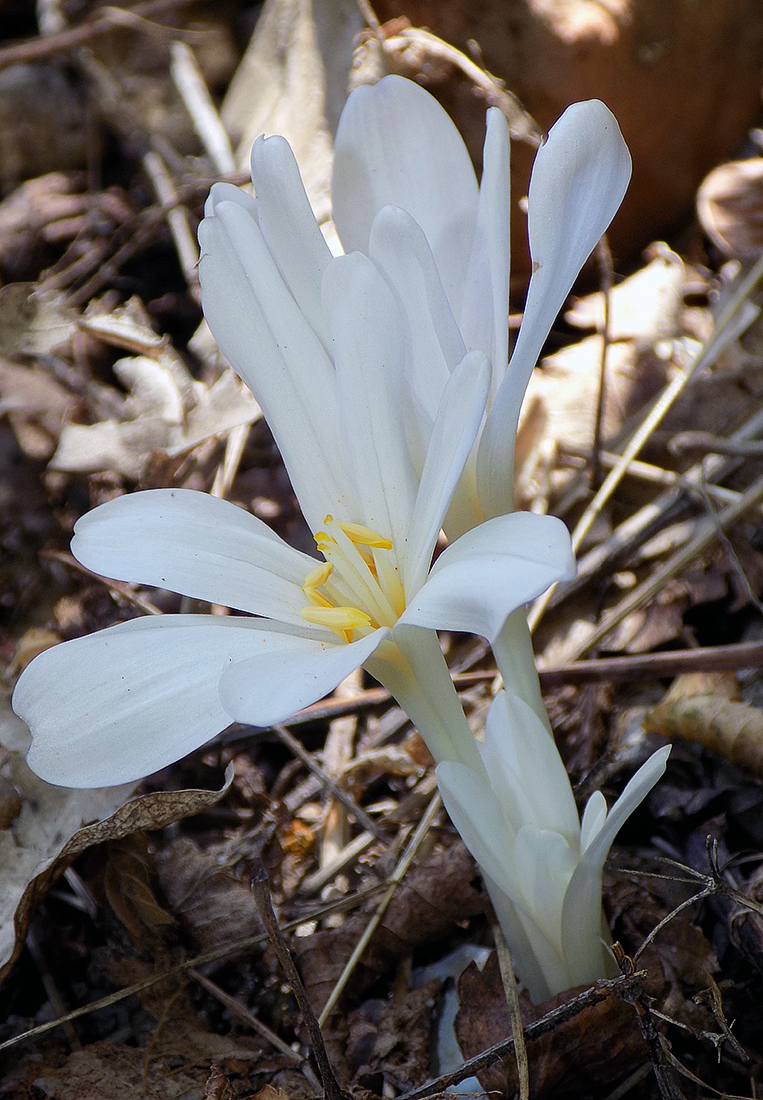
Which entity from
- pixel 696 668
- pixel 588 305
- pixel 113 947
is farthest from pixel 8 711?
pixel 588 305

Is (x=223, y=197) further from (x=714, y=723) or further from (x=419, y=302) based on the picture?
(x=714, y=723)

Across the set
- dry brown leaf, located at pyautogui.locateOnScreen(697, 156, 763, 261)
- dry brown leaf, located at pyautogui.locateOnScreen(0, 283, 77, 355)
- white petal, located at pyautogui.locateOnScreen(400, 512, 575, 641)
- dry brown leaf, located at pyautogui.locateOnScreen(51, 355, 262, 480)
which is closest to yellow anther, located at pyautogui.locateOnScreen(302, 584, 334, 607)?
white petal, located at pyautogui.locateOnScreen(400, 512, 575, 641)

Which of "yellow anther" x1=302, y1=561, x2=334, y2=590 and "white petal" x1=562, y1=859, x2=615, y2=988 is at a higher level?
"yellow anther" x1=302, y1=561, x2=334, y2=590

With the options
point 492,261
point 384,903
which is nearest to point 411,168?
point 492,261

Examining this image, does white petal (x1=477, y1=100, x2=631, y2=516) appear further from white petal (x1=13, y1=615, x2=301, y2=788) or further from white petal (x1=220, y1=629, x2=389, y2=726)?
white petal (x1=13, y1=615, x2=301, y2=788)

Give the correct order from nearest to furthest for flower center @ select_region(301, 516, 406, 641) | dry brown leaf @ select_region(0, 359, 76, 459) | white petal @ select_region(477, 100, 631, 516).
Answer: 1. white petal @ select_region(477, 100, 631, 516)
2. flower center @ select_region(301, 516, 406, 641)
3. dry brown leaf @ select_region(0, 359, 76, 459)

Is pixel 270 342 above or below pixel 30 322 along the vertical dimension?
above
